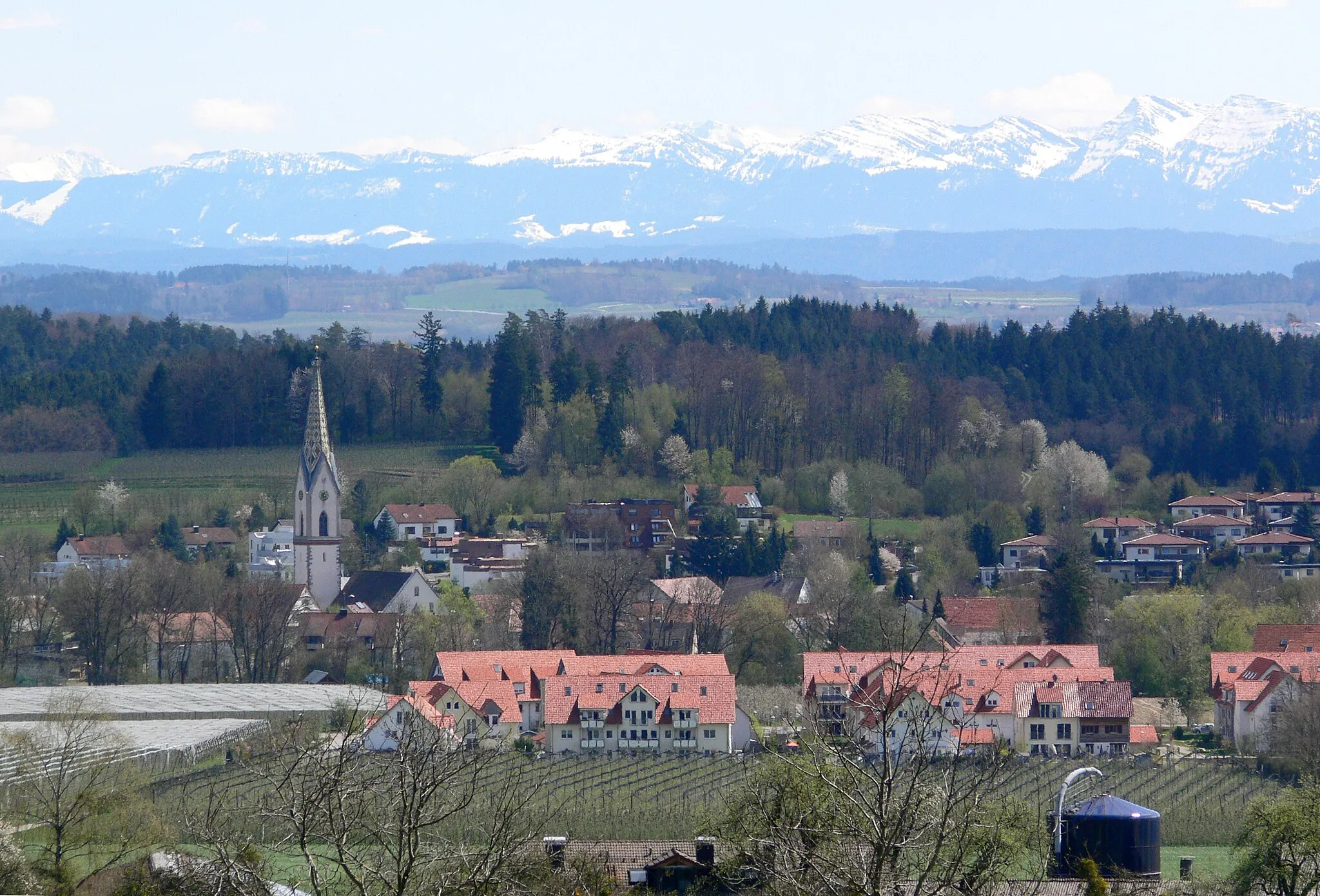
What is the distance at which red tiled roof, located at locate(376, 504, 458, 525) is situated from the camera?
236ft

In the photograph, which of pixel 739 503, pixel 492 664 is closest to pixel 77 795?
pixel 492 664

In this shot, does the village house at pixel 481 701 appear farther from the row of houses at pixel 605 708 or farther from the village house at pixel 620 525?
the village house at pixel 620 525

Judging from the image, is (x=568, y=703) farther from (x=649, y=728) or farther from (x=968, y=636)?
(x=968, y=636)

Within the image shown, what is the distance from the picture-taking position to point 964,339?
311 feet

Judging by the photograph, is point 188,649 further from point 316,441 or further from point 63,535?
point 63,535

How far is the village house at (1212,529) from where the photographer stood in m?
69.8

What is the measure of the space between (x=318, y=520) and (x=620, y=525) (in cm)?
920

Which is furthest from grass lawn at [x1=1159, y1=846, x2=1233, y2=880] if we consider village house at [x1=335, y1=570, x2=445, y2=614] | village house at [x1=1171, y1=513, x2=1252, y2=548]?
village house at [x1=1171, y1=513, x2=1252, y2=548]

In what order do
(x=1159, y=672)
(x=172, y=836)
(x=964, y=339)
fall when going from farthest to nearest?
(x=964, y=339)
(x=1159, y=672)
(x=172, y=836)

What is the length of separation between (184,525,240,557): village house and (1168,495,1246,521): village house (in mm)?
28259

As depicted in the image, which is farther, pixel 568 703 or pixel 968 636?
pixel 968 636

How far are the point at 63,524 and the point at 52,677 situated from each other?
16.9 meters

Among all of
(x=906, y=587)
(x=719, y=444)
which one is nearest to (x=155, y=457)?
(x=719, y=444)

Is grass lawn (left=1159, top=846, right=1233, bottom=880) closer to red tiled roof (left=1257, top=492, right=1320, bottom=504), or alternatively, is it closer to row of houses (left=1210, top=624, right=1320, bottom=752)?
row of houses (left=1210, top=624, right=1320, bottom=752)
